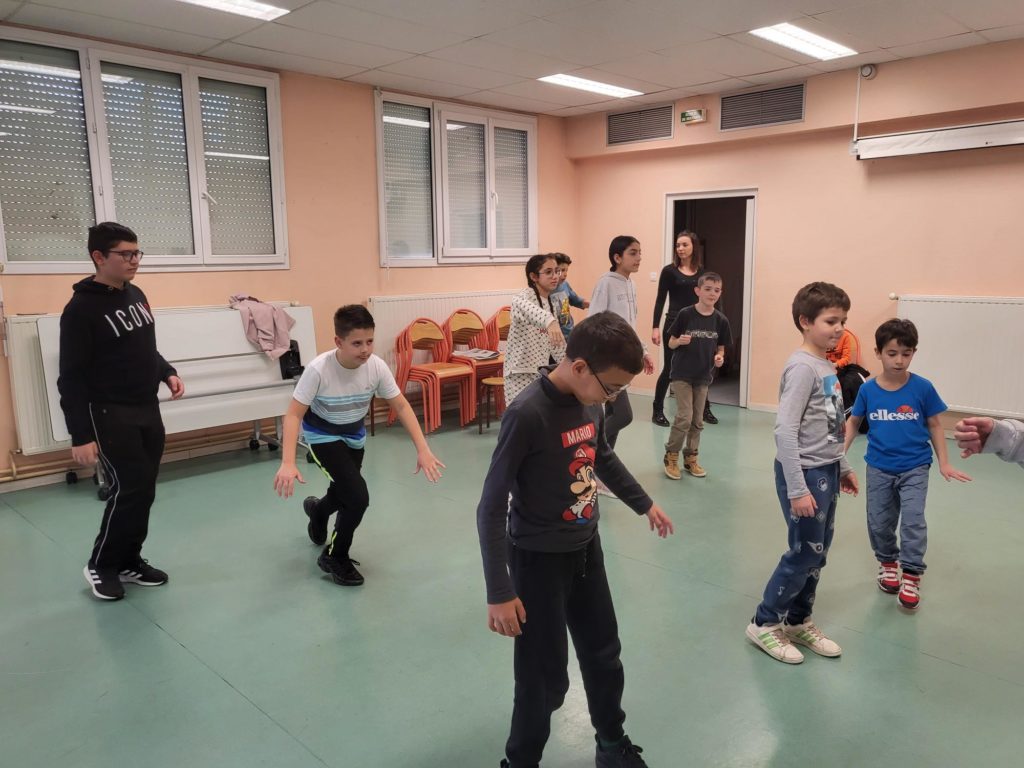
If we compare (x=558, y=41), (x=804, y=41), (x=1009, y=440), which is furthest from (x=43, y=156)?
(x=1009, y=440)

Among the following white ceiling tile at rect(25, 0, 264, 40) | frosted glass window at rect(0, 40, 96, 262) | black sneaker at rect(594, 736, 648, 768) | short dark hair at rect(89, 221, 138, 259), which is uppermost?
white ceiling tile at rect(25, 0, 264, 40)

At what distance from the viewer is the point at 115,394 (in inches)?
122

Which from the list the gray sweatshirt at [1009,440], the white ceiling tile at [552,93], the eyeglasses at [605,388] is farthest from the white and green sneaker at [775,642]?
the white ceiling tile at [552,93]

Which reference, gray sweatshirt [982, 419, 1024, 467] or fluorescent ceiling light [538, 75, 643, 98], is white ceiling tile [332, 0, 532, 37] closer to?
fluorescent ceiling light [538, 75, 643, 98]

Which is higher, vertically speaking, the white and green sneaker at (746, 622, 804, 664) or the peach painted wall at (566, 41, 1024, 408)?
the peach painted wall at (566, 41, 1024, 408)

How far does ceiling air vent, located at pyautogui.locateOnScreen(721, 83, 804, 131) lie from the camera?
6.34 m

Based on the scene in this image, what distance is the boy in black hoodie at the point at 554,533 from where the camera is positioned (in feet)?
5.45

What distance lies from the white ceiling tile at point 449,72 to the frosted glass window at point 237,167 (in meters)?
1.08

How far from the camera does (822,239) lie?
21.4ft

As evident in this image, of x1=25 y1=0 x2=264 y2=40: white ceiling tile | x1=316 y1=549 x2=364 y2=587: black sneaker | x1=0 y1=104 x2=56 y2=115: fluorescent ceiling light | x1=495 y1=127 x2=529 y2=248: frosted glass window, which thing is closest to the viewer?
x1=316 y1=549 x2=364 y2=587: black sneaker

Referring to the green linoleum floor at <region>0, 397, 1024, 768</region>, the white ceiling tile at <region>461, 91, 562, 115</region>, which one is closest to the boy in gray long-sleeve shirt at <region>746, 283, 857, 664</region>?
the green linoleum floor at <region>0, 397, 1024, 768</region>

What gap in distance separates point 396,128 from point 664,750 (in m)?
5.82

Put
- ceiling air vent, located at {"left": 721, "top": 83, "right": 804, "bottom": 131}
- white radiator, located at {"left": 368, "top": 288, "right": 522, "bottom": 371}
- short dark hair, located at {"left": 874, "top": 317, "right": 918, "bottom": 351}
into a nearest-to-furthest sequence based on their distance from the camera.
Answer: short dark hair, located at {"left": 874, "top": 317, "right": 918, "bottom": 351} < ceiling air vent, located at {"left": 721, "top": 83, "right": 804, "bottom": 131} < white radiator, located at {"left": 368, "top": 288, "right": 522, "bottom": 371}

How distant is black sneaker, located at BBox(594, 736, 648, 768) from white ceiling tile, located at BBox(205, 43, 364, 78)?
4953 millimetres
